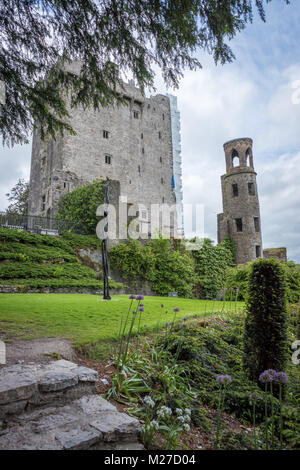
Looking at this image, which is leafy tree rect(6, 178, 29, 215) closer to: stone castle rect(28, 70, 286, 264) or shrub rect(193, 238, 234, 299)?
stone castle rect(28, 70, 286, 264)

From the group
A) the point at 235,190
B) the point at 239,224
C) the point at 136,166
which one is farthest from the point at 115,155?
the point at 239,224

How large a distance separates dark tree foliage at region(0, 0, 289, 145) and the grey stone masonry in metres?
4.25

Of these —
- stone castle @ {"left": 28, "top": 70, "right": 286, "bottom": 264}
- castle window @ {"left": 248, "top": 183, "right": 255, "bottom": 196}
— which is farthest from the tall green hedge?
castle window @ {"left": 248, "top": 183, "right": 255, "bottom": 196}

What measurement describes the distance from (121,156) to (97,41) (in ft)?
71.7

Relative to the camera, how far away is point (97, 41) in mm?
4031

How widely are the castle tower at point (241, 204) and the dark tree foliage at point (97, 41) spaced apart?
17.8 metres

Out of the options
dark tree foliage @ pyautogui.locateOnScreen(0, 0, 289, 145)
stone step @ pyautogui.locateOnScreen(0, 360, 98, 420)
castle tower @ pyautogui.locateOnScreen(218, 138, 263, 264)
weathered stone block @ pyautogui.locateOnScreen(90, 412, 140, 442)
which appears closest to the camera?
weathered stone block @ pyautogui.locateOnScreen(90, 412, 140, 442)

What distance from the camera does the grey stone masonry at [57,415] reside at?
1720 mm

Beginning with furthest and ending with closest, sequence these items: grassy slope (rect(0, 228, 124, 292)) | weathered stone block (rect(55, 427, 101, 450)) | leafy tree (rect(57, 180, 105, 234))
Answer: leafy tree (rect(57, 180, 105, 234))
grassy slope (rect(0, 228, 124, 292))
weathered stone block (rect(55, 427, 101, 450))

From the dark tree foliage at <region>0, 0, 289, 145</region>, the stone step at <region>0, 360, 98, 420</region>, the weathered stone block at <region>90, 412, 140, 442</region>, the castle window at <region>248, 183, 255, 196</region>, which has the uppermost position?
the castle window at <region>248, 183, 255, 196</region>

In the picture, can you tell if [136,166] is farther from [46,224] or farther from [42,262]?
[42,262]

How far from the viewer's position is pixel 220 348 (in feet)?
13.5

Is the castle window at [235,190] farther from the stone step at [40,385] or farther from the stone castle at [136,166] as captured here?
the stone step at [40,385]

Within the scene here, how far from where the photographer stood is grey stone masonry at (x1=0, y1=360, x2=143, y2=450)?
1.72m
